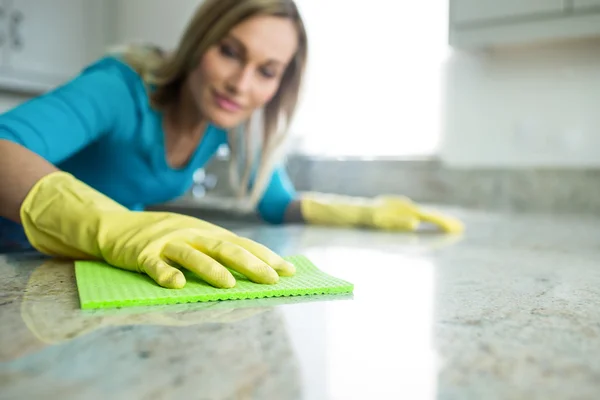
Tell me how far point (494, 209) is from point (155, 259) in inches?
68.0

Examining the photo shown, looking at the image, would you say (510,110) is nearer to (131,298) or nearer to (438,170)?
(438,170)

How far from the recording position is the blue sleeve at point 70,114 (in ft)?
2.95

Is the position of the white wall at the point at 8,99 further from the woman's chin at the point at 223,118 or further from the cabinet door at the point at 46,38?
the woman's chin at the point at 223,118

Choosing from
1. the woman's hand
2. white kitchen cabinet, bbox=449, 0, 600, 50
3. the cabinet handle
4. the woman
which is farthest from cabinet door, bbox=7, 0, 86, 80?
the woman's hand

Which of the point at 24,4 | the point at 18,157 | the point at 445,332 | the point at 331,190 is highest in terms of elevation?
the point at 24,4

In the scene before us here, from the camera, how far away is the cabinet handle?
289 centimetres

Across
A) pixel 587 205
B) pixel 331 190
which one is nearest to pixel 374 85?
pixel 331 190

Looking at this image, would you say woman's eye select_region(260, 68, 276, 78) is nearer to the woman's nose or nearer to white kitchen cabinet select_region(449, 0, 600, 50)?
the woman's nose

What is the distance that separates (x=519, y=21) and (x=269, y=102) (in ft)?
2.66

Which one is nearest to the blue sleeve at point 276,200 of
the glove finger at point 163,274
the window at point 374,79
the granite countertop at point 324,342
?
the window at point 374,79

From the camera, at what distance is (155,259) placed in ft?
2.02

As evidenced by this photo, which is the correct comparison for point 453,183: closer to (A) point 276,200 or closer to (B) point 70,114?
(A) point 276,200

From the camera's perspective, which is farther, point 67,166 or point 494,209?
point 494,209

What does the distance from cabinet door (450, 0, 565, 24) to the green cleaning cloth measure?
1.36m
